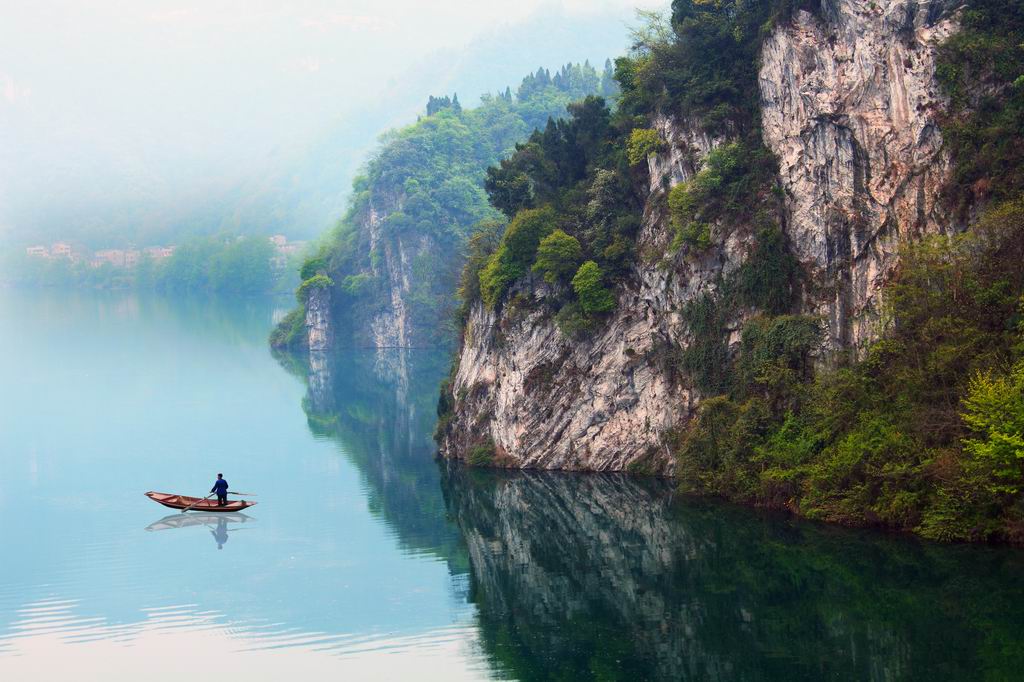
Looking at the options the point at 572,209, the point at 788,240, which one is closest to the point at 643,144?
the point at 572,209

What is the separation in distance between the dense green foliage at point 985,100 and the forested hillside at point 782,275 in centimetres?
7

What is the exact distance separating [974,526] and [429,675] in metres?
16.7

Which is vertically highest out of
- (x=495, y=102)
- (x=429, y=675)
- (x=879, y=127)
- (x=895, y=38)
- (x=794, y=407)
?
(x=495, y=102)

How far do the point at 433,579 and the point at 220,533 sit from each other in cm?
1061

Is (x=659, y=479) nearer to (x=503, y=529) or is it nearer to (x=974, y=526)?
(x=503, y=529)

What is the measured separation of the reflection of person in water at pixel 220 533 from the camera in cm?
4347

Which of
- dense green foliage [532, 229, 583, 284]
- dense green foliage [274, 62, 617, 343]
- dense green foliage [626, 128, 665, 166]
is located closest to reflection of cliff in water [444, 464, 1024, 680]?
dense green foliage [532, 229, 583, 284]

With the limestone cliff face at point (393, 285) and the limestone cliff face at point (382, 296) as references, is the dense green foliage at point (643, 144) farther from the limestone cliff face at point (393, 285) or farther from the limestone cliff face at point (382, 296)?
the limestone cliff face at point (393, 285)

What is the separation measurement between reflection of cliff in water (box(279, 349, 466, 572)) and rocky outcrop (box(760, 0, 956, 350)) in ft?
54.8

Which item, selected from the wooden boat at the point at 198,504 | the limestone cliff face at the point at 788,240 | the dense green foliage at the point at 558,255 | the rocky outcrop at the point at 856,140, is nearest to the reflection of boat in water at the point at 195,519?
Result: the wooden boat at the point at 198,504

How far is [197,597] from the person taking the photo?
3659cm

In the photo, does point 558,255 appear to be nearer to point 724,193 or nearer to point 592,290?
point 592,290

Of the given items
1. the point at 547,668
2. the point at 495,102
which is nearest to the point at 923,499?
the point at 547,668

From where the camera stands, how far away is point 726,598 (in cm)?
3422
